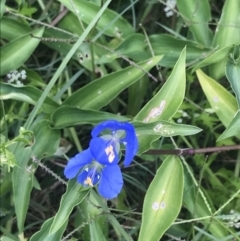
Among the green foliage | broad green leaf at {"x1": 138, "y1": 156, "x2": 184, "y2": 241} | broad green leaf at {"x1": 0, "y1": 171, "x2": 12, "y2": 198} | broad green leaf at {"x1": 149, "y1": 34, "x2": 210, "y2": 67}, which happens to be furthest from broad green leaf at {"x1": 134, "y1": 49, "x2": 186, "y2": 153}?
broad green leaf at {"x1": 0, "y1": 171, "x2": 12, "y2": 198}

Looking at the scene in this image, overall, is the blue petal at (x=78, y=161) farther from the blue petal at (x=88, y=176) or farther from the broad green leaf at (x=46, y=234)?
the broad green leaf at (x=46, y=234)

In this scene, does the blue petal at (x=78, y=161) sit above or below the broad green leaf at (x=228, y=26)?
below

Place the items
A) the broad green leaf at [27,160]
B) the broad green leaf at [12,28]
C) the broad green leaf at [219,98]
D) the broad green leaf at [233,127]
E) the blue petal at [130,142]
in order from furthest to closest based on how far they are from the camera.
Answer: the broad green leaf at [12,28] → the broad green leaf at [219,98] → the broad green leaf at [27,160] → the broad green leaf at [233,127] → the blue petal at [130,142]

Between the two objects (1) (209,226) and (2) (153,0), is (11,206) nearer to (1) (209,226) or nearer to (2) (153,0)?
(1) (209,226)

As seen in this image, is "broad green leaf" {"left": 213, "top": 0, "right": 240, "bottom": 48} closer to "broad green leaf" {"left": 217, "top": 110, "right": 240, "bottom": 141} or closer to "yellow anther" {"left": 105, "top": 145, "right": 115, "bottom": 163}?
"broad green leaf" {"left": 217, "top": 110, "right": 240, "bottom": 141}

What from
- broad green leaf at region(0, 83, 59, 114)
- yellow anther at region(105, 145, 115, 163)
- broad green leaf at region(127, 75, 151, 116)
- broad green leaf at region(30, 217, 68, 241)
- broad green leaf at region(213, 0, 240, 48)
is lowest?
broad green leaf at region(30, 217, 68, 241)

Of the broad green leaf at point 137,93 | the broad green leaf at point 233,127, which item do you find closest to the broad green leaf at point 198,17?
the broad green leaf at point 137,93
